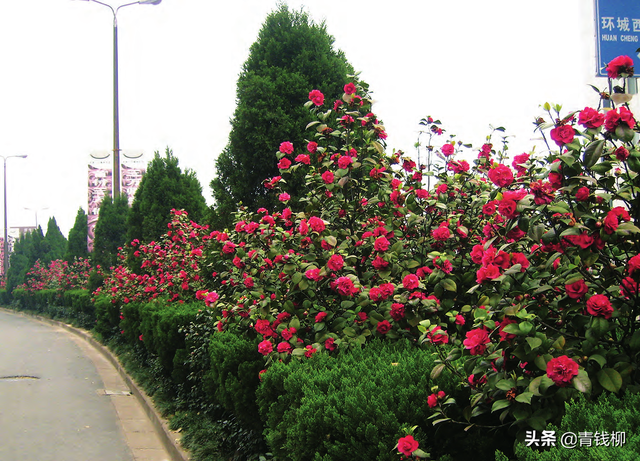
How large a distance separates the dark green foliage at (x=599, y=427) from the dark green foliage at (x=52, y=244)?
128 feet

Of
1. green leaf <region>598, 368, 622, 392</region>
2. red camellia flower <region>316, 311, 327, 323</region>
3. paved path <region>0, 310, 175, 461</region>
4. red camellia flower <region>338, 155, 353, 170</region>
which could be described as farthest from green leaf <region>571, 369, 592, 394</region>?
paved path <region>0, 310, 175, 461</region>

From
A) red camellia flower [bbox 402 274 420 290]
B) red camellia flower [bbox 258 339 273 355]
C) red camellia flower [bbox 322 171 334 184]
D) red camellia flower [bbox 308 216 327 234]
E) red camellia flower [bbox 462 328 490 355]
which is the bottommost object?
red camellia flower [bbox 258 339 273 355]

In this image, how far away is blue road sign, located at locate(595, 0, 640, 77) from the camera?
6.35 meters

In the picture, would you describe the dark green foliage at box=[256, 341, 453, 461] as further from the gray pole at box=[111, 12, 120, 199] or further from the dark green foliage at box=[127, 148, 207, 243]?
the gray pole at box=[111, 12, 120, 199]

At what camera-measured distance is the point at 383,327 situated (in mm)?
3814

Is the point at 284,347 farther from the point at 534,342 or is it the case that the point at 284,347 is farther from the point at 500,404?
the point at 534,342

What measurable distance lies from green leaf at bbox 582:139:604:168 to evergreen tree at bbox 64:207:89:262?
28959mm

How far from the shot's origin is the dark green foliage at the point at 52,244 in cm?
3906

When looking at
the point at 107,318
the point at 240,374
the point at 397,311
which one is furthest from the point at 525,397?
the point at 107,318

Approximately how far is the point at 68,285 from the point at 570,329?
26594mm

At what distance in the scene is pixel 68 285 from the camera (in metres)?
26.1

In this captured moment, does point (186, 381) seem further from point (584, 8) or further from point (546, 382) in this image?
point (584, 8)

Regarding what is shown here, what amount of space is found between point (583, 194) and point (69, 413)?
295 inches

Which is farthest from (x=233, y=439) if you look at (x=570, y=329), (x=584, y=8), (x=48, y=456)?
(x=584, y=8)
